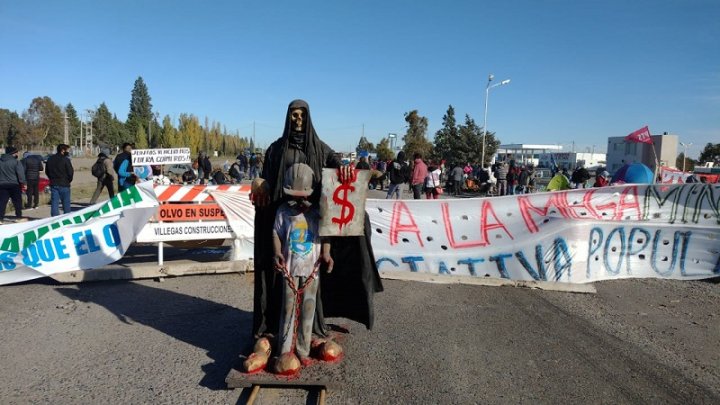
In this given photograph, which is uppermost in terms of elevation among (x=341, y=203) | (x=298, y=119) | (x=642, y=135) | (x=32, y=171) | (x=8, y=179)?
(x=642, y=135)

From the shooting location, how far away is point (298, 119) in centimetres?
406

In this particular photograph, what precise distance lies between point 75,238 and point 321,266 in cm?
461

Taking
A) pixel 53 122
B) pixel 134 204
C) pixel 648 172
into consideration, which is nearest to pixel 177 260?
pixel 134 204

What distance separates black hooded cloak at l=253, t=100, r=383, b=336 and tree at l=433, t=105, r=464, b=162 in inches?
1965

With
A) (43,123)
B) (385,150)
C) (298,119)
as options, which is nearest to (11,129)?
(43,123)

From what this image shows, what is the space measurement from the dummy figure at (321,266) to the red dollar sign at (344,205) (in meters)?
0.24

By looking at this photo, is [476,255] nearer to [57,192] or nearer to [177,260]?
[177,260]

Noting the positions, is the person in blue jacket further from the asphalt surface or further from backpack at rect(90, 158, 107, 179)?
the asphalt surface

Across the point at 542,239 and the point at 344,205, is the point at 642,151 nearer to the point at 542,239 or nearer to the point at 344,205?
the point at 542,239

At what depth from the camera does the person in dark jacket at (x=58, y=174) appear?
442 inches

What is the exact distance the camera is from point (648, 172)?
11.5 m

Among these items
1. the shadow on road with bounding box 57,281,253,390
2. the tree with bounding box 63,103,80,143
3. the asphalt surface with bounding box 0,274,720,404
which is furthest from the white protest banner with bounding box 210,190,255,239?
the tree with bounding box 63,103,80,143

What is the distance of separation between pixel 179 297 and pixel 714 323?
6.97 m

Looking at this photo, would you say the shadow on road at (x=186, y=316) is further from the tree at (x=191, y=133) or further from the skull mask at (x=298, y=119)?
the tree at (x=191, y=133)
